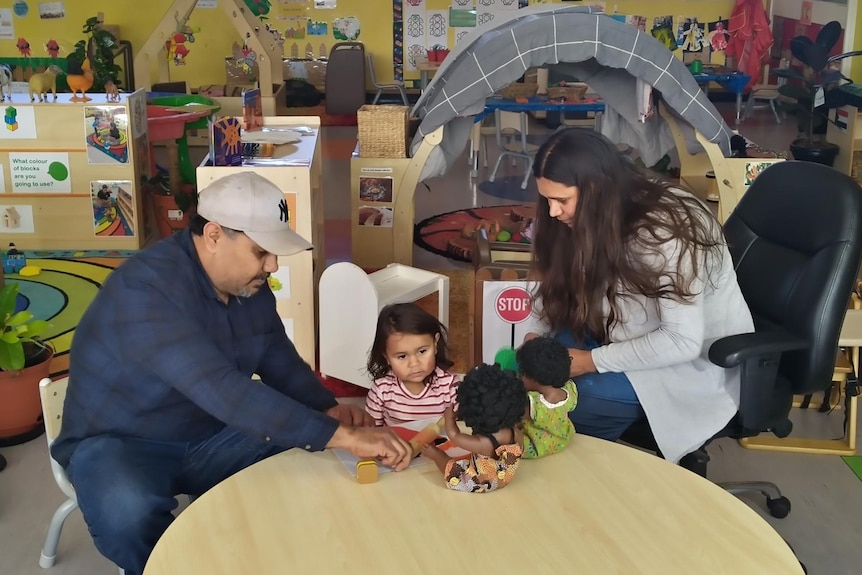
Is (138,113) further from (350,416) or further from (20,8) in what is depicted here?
(20,8)

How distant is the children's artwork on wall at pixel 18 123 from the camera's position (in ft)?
17.7

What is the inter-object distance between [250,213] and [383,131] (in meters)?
2.44

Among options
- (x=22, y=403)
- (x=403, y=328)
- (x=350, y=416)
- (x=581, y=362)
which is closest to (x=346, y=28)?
(x=22, y=403)

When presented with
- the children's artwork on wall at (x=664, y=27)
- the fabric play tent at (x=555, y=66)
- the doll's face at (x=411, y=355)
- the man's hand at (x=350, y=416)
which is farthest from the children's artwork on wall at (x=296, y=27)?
the man's hand at (x=350, y=416)

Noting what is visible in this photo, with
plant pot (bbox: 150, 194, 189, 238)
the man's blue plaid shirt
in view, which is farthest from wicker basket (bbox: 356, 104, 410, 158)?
the man's blue plaid shirt

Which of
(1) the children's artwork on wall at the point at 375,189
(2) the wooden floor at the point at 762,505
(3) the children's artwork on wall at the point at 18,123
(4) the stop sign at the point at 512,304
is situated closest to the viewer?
(2) the wooden floor at the point at 762,505

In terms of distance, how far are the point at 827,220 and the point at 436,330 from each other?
1.17 m

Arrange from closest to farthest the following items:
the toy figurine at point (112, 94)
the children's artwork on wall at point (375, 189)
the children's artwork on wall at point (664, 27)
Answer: the children's artwork on wall at point (375, 189)
the toy figurine at point (112, 94)
the children's artwork on wall at point (664, 27)

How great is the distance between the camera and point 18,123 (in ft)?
17.9

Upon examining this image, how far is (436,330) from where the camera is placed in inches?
115

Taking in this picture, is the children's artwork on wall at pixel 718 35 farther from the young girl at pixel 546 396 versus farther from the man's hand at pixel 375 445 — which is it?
the man's hand at pixel 375 445

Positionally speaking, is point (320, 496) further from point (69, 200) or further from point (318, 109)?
point (318, 109)

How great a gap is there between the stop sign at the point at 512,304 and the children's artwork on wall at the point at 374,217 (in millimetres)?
1166

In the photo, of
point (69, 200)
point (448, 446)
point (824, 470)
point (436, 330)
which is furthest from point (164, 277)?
point (69, 200)
